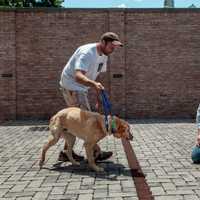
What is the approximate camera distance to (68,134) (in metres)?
7.34

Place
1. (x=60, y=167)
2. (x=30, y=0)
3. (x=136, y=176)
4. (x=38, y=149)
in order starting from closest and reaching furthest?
(x=136, y=176) < (x=60, y=167) < (x=38, y=149) < (x=30, y=0)

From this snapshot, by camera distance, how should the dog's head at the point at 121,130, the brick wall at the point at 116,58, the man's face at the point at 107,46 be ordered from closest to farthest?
the dog's head at the point at 121,130
the man's face at the point at 107,46
the brick wall at the point at 116,58

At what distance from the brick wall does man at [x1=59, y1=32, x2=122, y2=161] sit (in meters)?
8.24

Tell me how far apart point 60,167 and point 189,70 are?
974 cm

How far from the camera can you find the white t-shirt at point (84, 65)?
678 cm

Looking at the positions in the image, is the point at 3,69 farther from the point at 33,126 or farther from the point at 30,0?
the point at 30,0

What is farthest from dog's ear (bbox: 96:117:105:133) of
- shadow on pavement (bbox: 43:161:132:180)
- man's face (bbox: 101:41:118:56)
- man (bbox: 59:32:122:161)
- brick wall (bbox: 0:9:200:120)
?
brick wall (bbox: 0:9:200:120)

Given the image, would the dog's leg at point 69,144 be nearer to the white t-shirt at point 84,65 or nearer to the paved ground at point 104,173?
the paved ground at point 104,173

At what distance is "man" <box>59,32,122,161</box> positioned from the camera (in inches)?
263

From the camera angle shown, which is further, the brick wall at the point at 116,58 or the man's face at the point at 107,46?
the brick wall at the point at 116,58

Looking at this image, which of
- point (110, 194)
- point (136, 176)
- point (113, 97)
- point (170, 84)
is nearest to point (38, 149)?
point (136, 176)

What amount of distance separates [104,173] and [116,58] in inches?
373

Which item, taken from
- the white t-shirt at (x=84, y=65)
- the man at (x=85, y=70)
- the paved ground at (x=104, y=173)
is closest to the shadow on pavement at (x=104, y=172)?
the paved ground at (x=104, y=173)

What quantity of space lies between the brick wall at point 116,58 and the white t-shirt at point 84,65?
8.29 m
